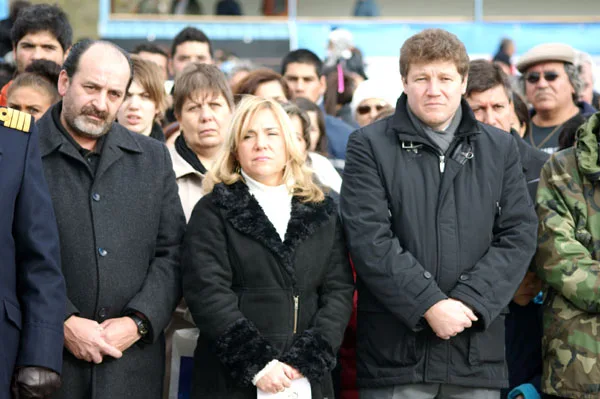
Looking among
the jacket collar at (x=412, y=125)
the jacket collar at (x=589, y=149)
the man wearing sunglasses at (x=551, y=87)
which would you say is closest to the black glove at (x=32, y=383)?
the jacket collar at (x=412, y=125)

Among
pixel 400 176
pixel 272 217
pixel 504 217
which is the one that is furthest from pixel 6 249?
pixel 504 217

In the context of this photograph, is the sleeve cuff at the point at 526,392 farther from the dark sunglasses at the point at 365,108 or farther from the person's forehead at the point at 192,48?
the person's forehead at the point at 192,48

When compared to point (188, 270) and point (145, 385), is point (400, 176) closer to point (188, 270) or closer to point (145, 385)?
point (188, 270)

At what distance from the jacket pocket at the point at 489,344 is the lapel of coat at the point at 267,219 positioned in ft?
2.67

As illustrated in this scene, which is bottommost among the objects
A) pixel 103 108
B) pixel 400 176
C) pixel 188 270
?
pixel 188 270

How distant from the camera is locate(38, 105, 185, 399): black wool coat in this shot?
3.92 metres

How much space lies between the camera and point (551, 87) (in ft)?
21.1

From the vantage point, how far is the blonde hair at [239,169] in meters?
4.20

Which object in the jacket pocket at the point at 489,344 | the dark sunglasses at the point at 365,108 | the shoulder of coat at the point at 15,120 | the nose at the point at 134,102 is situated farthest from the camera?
the dark sunglasses at the point at 365,108

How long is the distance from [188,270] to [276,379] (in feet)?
1.97

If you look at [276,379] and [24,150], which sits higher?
[24,150]

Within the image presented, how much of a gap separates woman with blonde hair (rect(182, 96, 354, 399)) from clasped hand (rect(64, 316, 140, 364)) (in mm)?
302

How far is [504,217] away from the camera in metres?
4.21

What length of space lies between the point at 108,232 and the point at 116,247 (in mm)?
70
